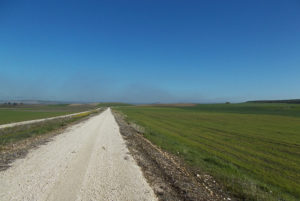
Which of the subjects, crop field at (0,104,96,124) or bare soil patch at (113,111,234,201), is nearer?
bare soil patch at (113,111,234,201)

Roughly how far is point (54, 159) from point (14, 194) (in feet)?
11.7

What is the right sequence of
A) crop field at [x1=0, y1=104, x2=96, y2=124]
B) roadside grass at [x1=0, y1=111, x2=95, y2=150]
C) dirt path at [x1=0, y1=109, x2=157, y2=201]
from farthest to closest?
1. crop field at [x1=0, y1=104, x2=96, y2=124]
2. roadside grass at [x1=0, y1=111, x2=95, y2=150]
3. dirt path at [x1=0, y1=109, x2=157, y2=201]

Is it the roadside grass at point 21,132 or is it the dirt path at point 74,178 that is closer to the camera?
the dirt path at point 74,178

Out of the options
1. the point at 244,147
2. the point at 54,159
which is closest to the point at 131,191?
the point at 54,159

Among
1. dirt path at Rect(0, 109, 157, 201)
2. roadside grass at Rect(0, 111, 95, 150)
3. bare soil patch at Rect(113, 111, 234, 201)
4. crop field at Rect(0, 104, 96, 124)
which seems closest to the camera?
dirt path at Rect(0, 109, 157, 201)

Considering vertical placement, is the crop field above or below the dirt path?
below

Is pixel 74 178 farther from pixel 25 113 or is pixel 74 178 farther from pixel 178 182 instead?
pixel 25 113

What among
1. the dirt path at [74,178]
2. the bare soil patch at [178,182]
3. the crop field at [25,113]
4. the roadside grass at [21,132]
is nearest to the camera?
the dirt path at [74,178]

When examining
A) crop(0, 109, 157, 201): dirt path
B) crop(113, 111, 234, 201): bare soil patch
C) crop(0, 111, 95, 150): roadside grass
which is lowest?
crop(0, 111, 95, 150): roadside grass

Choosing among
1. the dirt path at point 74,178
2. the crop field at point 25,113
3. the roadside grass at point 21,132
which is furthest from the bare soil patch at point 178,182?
the crop field at point 25,113

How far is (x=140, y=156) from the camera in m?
9.77

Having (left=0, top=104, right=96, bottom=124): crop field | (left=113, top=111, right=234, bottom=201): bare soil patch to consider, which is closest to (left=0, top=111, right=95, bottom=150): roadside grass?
(left=113, top=111, right=234, bottom=201): bare soil patch

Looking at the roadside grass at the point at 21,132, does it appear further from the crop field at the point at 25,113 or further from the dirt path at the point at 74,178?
the crop field at the point at 25,113

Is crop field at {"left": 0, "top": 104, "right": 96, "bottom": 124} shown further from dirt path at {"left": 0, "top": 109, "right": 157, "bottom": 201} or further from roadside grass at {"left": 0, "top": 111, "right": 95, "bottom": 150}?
dirt path at {"left": 0, "top": 109, "right": 157, "bottom": 201}
